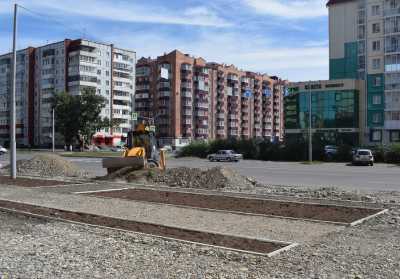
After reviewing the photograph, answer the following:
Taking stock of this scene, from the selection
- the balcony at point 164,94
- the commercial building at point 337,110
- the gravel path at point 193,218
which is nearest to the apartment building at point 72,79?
the balcony at point 164,94

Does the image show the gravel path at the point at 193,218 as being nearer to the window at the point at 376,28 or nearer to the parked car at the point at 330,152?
the parked car at the point at 330,152

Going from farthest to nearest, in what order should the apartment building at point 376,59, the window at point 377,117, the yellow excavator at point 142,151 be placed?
the window at point 377,117 → the apartment building at point 376,59 → the yellow excavator at point 142,151

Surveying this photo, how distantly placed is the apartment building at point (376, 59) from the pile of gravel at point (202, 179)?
6744 centimetres

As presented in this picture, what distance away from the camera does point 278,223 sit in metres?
10.8

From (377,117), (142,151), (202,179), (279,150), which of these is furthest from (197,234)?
(377,117)

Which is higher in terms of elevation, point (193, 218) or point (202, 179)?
point (202, 179)

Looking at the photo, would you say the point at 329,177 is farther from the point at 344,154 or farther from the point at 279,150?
the point at 279,150

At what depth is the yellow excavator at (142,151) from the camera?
80.8ft

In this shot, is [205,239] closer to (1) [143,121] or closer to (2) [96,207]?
(2) [96,207]

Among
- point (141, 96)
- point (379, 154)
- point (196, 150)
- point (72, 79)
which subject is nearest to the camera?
point (379, 154)

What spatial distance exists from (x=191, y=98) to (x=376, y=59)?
195 ft

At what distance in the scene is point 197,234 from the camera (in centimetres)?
931

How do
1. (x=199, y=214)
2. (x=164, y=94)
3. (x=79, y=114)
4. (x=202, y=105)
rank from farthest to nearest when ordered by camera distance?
(x=202, y=105) → (x=164, y=94) → (x=79, y=114) → (x=199, y=214)

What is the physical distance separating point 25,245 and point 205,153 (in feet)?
192
